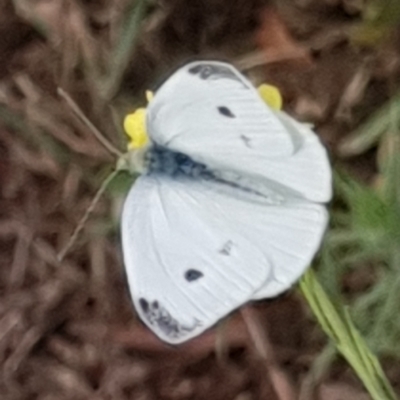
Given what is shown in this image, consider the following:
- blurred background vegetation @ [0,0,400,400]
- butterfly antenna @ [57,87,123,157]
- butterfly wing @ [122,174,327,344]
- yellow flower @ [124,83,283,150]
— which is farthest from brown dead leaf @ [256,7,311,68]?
butterfly wing @ [122,174,327,344]

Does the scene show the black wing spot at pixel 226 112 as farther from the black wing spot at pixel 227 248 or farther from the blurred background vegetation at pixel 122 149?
the blurred background vegetation at pixel 122 149

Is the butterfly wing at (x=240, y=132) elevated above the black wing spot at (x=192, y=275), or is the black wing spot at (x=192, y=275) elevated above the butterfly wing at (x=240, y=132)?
the butterfly wing at (x=240, y=132)

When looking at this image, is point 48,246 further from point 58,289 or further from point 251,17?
point 251,17

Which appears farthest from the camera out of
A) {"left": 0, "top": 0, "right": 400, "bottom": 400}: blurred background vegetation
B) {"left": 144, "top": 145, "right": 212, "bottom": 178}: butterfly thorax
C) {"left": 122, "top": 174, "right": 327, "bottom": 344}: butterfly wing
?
{"left": 0, "top": 0, "right": 400, "bottom": 400}: blurred background vegetation

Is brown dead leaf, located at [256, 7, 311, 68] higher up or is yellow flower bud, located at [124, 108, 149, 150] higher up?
yellow flower bud, located at [124, 108, 149, 150]

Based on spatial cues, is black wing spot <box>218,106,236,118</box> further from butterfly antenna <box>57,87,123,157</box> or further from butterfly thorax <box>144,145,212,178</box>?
butterfly antenna <box>57,87,123,157</box>

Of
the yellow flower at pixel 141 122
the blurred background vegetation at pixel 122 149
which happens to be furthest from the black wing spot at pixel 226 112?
the blurred background vegetation at pixel 122 149

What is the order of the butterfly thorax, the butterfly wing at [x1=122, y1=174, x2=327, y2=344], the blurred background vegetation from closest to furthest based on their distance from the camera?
the butterfly wing at [x1=122, y1=174, x2=327, y2=344] < the butterfly thorax < the blurred background vegetation

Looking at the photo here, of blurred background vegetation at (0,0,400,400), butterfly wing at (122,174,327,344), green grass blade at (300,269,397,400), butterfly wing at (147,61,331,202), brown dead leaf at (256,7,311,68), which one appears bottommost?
blurred background vegetation at (0,0,400,400)
